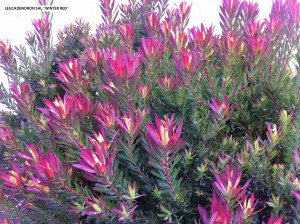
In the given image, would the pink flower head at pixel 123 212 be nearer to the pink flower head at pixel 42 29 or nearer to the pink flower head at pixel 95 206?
the pink flower head at pixel 95 206

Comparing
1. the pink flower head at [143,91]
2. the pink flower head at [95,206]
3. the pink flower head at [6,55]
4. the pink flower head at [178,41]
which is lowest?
the pink flower head at [95,206]

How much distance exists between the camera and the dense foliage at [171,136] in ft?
6.10

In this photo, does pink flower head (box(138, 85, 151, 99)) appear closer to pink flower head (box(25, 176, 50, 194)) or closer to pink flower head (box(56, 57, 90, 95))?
pink flower head (box(56, 57, 90, 95))

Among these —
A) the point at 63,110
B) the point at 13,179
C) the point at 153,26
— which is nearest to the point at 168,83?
the point at 63,110

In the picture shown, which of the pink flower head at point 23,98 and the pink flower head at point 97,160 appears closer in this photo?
the pink flower head at point 97,160

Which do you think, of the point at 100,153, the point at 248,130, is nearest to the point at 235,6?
the point at 248,130

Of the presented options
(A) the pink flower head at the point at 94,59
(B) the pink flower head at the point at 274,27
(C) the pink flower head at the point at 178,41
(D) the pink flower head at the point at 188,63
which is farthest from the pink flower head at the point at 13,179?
(B) the pink flower head at the point at 274,27

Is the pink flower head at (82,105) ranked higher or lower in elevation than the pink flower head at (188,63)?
lower

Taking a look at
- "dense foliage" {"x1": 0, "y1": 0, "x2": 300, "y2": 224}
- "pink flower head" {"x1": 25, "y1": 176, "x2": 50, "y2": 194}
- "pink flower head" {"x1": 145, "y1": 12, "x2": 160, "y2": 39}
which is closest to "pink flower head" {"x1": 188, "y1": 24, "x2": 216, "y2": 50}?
"dense foliage" {"x1": 0, "y1": 0, "x2": 300, "y2": 224}

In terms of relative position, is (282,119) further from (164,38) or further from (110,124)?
(164,38)

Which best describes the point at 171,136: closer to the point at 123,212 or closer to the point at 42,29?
the point at 123,212

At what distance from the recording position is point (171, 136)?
1.75m

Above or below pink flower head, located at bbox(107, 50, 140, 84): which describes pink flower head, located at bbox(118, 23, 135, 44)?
above

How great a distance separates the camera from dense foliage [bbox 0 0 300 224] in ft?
6.10
